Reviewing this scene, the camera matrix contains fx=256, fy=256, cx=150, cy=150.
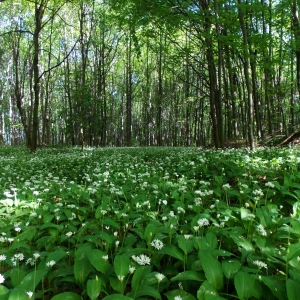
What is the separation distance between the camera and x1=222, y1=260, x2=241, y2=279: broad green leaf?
167 centimetres

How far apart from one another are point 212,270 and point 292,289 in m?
0.45

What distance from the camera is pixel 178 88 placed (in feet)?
100

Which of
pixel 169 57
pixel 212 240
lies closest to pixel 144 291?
pixel 212 240

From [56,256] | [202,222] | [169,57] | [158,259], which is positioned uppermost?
[169,57]

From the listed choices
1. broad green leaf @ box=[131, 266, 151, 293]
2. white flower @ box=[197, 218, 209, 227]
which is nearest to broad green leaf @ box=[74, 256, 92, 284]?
broad green leaf @ box=[131, 266, 151, 293]

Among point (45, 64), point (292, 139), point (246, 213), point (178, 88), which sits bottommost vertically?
point (246, 213)

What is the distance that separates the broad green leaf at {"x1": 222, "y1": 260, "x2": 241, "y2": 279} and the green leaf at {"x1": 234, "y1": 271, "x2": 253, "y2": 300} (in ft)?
0.35

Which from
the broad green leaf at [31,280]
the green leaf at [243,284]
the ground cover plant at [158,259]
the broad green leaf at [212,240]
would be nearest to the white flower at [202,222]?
the ground cover plant at [158,259]

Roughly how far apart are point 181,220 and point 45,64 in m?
30.0

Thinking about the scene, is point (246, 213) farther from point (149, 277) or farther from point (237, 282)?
point (149, 277)

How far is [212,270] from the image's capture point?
1653 mm

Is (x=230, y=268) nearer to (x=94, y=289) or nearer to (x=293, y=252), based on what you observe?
(x=293, y=252)

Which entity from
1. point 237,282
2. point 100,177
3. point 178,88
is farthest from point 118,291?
point 178,88

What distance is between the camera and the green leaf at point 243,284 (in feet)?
4.86
